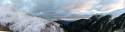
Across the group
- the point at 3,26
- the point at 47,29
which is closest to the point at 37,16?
the point at 47,29

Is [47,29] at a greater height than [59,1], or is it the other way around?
[59,1]

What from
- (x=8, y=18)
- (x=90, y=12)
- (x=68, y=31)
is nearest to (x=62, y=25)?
(x=68, y=31)

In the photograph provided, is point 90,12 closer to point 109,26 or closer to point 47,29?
point 109,26

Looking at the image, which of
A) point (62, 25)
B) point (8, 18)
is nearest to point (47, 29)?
point (62, 25)

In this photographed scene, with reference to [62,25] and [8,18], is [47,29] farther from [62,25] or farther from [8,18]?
[8,18]

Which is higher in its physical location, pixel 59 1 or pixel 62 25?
pixel 59 1
